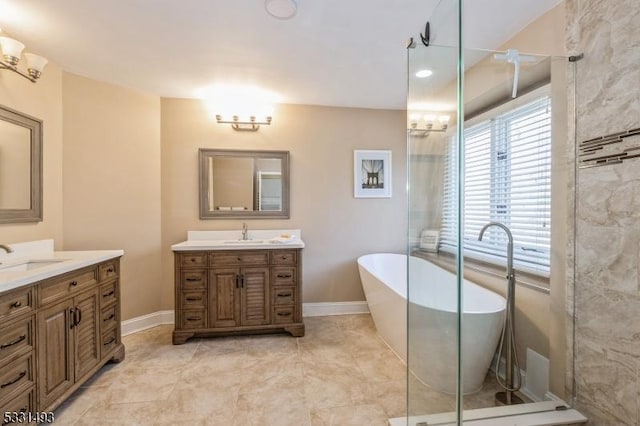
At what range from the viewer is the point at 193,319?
2568mm

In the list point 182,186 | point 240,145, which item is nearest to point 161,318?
point 182,186

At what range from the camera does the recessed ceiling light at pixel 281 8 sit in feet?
5.36

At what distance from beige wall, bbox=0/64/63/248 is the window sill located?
9.21ft

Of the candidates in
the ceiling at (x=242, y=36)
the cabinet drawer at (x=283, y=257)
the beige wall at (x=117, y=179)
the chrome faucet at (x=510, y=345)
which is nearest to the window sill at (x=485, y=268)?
the chrome faucet at (x=510, y=345)

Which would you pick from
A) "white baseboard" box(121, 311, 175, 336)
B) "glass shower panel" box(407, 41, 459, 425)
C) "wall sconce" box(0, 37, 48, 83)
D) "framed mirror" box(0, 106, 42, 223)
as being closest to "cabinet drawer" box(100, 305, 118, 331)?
"white baseboard" box(121, 311, 175, 336)

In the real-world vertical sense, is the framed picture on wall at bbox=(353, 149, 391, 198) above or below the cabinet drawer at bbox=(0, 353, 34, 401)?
above

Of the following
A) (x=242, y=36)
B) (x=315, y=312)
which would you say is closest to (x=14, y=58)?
(x=242, y=36)

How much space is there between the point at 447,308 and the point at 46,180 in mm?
3105

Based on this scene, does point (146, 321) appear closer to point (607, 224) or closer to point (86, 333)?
point (86, 333)

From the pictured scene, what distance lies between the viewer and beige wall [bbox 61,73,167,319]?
2.53 metres

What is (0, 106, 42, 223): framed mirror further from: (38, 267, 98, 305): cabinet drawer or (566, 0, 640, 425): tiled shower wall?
(566, 0, 640, 425): tiled shower wall

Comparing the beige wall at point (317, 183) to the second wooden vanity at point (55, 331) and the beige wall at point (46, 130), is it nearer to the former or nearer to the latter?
the beige wall at point (46, 130)

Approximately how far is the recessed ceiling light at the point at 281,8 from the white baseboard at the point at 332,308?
272 centimetres

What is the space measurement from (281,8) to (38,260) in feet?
7.54
